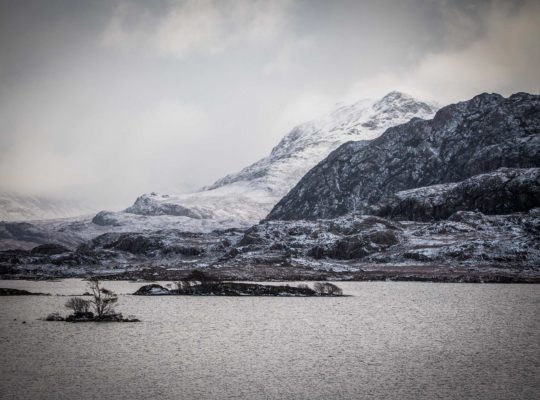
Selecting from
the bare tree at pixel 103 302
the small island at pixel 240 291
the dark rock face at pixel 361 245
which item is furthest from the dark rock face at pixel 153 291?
the dark rock face at pixel 361 245

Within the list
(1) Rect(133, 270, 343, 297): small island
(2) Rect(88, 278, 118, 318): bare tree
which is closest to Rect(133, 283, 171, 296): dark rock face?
(1) Rect(133, 270, 343, 297): small island

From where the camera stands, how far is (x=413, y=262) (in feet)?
529

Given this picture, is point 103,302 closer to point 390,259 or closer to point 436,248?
point 390,259

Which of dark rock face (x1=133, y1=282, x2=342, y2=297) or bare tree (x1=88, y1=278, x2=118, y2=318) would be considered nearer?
bare tree (x1=88, y1=278, x2=118, y2=318)

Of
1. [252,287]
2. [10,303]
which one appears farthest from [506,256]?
[10,303]

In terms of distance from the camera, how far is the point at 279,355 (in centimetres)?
3428

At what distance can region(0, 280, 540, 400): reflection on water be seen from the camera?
2539cm

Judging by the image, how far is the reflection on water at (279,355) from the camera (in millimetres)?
25391

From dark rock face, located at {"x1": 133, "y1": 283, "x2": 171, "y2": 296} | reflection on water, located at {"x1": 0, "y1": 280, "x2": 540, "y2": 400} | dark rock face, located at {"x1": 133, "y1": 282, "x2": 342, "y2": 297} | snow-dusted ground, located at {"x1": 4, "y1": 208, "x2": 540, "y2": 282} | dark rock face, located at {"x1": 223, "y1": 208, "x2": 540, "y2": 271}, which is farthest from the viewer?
dark rock face, located at {"x1": 223, "y1": 208, "x2": 540, "y2": 271}

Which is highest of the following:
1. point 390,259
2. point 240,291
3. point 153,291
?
point 390,259

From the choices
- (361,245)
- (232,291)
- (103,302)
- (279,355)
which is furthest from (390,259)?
(279,355)

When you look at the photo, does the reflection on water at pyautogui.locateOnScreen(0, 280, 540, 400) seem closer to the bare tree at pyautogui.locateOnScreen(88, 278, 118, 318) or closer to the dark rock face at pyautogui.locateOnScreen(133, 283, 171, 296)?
the bare tree at pyautogui.locateOnScreen(88, 278, 118, 318)

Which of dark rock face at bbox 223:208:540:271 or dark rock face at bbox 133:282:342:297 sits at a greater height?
dark rock face at bbox 223:208:540:271

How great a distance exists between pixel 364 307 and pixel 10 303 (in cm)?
5017
